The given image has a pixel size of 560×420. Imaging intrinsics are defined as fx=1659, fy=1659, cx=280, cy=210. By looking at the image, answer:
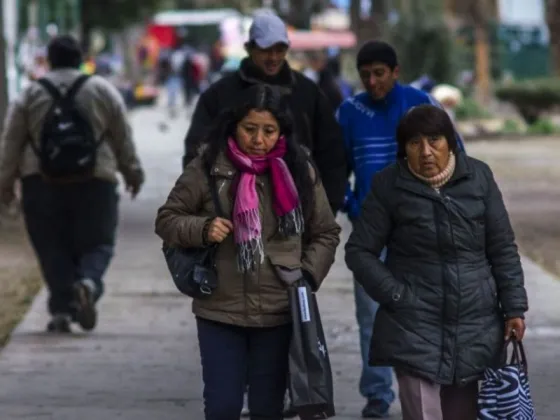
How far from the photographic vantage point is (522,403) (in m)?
5.48

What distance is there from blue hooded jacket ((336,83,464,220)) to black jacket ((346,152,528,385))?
5.08ft

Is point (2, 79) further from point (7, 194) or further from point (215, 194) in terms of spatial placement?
point (215, 194)

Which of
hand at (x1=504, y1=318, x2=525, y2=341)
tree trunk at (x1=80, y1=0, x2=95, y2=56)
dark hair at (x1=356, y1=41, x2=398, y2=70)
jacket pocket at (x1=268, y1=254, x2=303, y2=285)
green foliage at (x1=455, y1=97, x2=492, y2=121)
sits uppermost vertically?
dark hair at (x1=356, y1=41, x2=398, y2=70)

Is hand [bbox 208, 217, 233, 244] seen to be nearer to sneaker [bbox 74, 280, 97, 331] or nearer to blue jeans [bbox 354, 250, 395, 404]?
blue jeans [bbox 354, 250, 395, 404]

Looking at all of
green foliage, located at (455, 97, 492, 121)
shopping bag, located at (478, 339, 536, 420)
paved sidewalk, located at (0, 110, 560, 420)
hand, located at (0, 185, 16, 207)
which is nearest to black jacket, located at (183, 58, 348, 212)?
paved sidewalk, located at (0, 110, 560, 420)

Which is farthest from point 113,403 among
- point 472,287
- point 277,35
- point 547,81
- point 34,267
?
point 547,81

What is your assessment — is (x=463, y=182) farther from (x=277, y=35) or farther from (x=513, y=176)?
(x=513, y=176)

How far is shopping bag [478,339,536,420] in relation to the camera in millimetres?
5465

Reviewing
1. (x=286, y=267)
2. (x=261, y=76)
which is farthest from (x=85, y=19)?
(x=286, y=267)

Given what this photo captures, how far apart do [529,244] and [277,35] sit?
27.3 feet

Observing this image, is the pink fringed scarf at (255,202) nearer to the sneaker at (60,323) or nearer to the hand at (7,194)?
the hand at (7,194)

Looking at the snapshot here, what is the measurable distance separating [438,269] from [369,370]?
1818mm

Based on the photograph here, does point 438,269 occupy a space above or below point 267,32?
below

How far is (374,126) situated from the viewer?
7.34 meters
